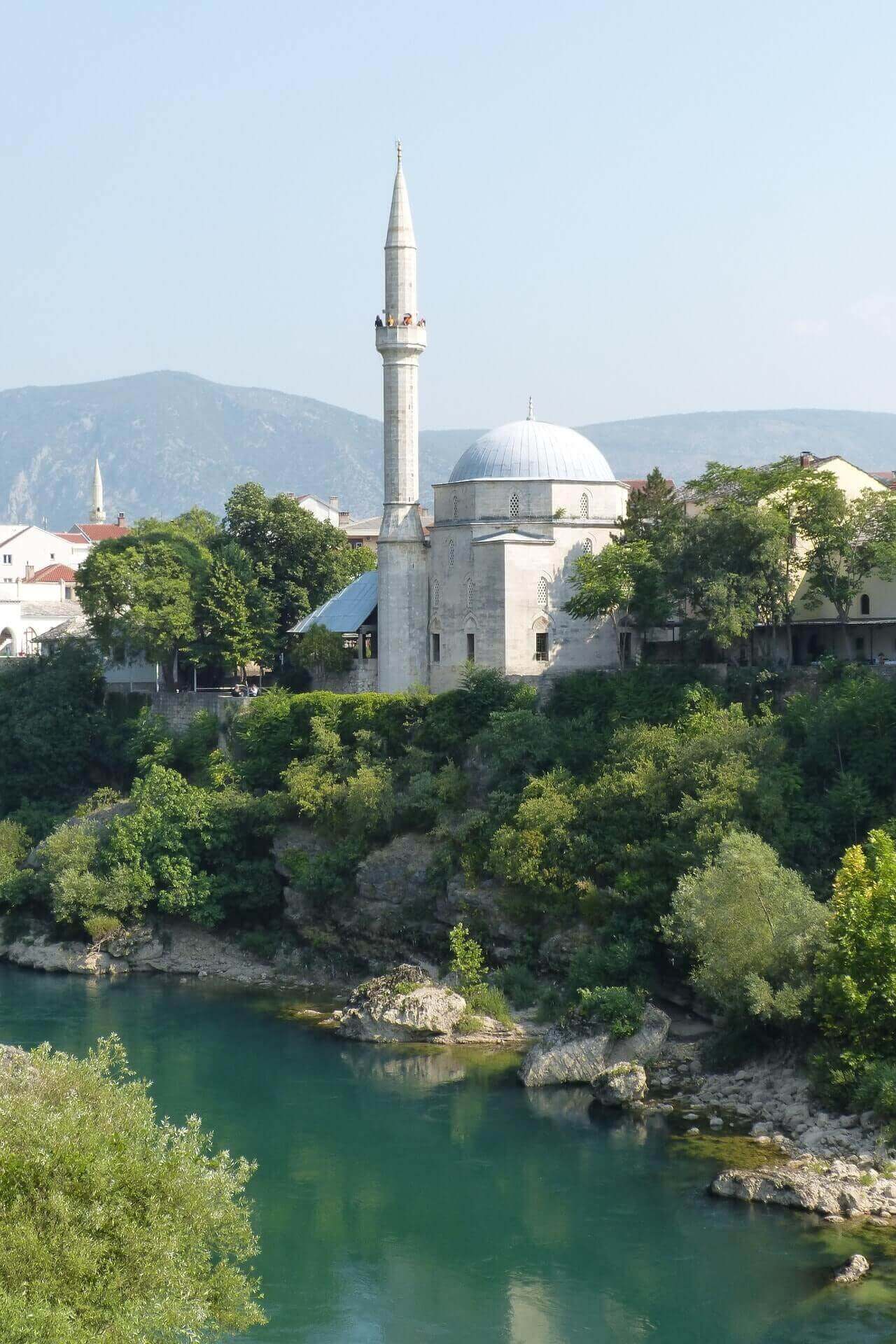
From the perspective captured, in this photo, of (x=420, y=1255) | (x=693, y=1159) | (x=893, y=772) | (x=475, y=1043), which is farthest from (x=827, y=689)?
(x=420, y=1255)

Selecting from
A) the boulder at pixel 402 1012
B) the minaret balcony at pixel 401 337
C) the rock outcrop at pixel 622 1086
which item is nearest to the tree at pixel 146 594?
the minaret balcony at pixel 401 337

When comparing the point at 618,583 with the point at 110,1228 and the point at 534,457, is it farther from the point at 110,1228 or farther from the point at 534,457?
the point at 110,1228

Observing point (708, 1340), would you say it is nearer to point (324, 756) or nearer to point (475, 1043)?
point (475, 1043)

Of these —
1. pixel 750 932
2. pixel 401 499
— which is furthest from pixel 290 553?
pixel 750 932

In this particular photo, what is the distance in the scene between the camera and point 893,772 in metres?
40.0

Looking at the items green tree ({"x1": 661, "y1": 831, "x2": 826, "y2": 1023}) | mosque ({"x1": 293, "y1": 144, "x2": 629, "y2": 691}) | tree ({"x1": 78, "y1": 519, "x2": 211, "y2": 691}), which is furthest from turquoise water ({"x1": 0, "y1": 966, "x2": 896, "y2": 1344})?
tree ({"x1": 78, "y1": 519, "x2": 211, "y2": 691})

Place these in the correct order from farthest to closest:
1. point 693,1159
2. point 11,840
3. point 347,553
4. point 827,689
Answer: point 347,553, point 11,840, point 827,689, point 693,1159

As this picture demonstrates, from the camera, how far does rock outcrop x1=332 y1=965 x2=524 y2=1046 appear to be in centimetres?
3959

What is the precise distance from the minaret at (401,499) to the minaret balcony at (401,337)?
0.07ft

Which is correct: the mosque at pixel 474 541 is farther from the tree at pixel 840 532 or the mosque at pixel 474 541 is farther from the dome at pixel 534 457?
the tree at pixel 840 532

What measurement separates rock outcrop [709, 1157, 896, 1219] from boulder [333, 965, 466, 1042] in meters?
10.3

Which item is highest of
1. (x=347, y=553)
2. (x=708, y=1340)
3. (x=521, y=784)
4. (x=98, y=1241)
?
(x=347, y=553)

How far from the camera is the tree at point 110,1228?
66.1 ft

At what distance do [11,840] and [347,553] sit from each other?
14116mm
